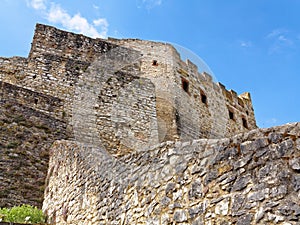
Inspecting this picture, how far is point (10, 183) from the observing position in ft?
25.7

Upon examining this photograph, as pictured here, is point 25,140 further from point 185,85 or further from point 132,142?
point 185,85

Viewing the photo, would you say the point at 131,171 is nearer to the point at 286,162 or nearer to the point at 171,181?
the point at 171,181

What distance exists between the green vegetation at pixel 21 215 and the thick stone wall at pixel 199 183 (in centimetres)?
83

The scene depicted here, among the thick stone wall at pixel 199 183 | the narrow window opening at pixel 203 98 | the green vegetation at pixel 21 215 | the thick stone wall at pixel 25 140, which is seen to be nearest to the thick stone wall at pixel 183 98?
the narrow window opening at pixel 203 98

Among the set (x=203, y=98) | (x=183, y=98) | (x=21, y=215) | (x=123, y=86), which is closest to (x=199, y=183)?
(x=21, y=215)

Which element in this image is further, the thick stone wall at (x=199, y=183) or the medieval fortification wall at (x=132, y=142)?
the medieval fortification wall at (x=132, y=142)

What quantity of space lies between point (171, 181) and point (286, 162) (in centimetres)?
140

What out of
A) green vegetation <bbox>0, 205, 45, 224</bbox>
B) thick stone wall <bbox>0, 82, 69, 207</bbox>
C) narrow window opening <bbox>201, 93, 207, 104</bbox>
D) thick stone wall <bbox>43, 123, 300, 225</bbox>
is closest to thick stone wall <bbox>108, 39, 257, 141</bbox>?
narrow window opening <bbox>201, 93, 207, 104</bbox>

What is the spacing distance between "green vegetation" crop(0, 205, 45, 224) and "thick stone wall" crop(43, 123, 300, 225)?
83 centimetres

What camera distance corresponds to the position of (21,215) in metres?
6.20

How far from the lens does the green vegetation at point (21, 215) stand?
6026 millimetres

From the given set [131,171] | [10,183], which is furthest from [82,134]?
[131,171]

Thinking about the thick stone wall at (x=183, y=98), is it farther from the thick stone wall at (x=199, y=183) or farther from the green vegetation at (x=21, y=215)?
the thick stone wall at (x=199, y=183)

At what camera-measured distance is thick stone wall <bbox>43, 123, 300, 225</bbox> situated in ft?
9.84
